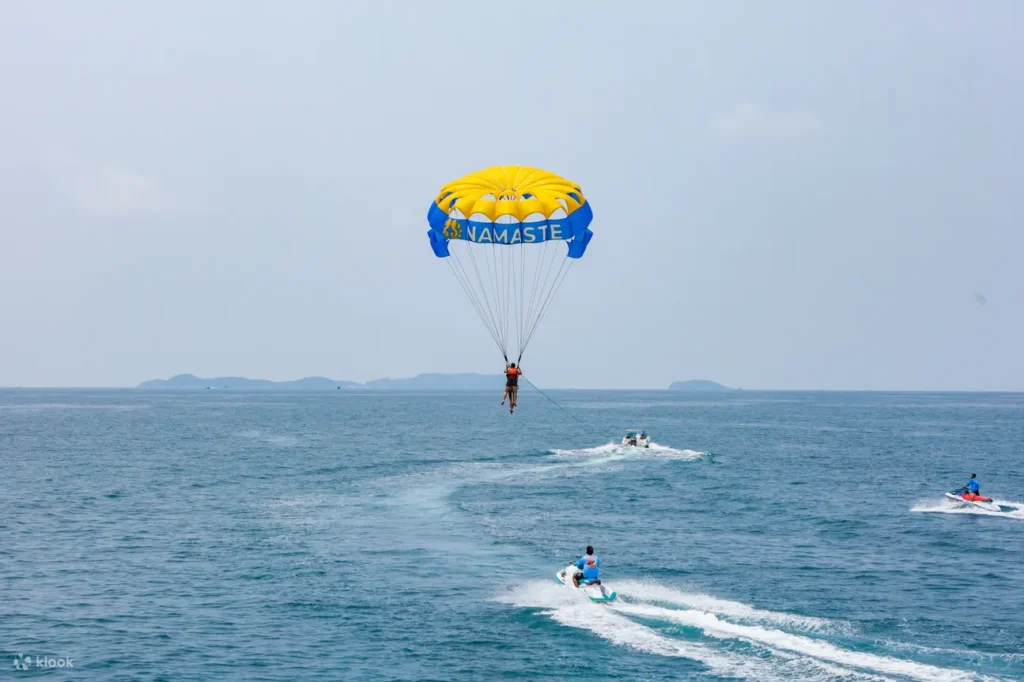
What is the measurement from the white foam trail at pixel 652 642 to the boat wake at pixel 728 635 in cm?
3

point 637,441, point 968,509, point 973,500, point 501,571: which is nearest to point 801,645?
point 501,571

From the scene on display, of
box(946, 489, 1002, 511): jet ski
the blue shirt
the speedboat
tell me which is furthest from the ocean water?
the speedboat

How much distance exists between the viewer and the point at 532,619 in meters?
33.5

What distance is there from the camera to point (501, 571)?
40281 mm

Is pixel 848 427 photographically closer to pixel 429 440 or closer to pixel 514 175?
pixel 429 440

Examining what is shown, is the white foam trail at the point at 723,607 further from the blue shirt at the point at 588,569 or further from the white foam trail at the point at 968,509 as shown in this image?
the white foam trail at the point at 968,509

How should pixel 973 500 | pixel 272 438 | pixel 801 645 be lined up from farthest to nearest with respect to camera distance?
pixel 272 438 < pixel 973 500 < pixel 801 645

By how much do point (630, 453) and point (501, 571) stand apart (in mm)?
56038

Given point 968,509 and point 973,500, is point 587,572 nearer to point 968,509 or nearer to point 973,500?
point 968,509

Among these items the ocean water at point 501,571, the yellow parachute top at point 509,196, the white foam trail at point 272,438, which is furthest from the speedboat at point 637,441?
the yellow parachute top at point 509,196

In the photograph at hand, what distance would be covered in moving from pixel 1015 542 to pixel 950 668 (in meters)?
24.4

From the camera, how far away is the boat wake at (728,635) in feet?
90.2

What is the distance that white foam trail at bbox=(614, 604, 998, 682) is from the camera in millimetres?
27219

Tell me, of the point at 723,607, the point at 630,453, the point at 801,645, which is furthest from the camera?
the point at 630,453
